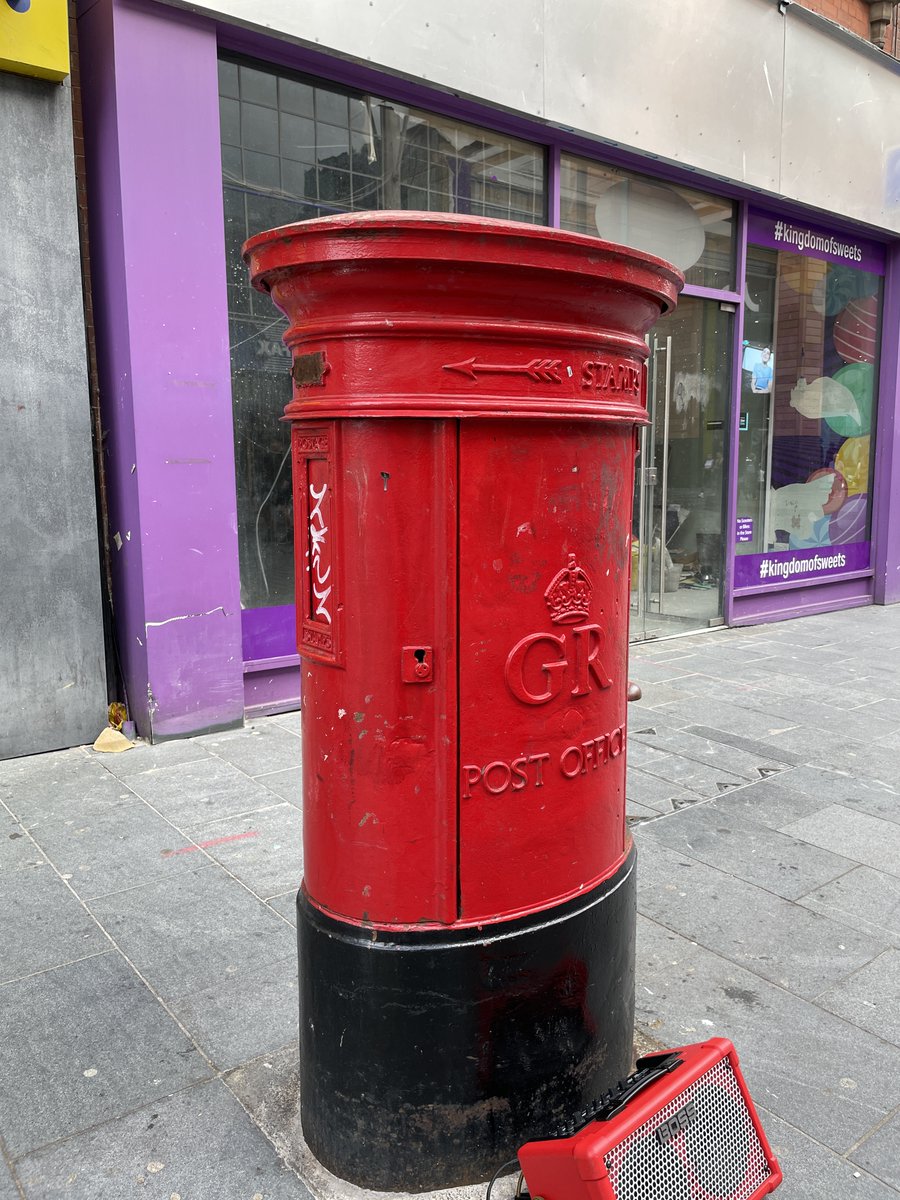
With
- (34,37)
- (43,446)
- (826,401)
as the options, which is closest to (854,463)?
(826,401)

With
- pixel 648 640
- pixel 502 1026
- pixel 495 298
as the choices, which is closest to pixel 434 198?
pixel 648 640

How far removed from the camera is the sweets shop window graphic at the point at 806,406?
935cm

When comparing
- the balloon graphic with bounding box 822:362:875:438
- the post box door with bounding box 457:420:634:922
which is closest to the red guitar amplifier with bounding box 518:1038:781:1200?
the post box door with bounding box 457:420:634:922

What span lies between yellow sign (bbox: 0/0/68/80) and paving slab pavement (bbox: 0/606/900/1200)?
3588mm

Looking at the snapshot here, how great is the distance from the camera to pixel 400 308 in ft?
5.99

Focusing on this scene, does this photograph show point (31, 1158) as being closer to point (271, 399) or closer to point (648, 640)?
point (271, 399)

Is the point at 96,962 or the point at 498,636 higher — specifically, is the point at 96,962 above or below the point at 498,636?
below

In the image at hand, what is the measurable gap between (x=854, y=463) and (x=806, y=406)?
119 cm

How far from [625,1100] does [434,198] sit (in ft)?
20.0

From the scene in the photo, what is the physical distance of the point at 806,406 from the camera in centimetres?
1007

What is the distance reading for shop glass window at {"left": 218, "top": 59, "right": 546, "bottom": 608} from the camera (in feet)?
18.5

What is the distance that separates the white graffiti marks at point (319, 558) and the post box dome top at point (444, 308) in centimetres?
19

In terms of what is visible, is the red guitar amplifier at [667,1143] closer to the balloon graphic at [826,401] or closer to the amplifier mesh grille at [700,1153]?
the amplifier mesh grille at [700,1153]

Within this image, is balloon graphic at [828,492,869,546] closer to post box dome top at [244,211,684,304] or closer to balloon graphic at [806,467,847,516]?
balloon graphic at [806,467,847,516]
